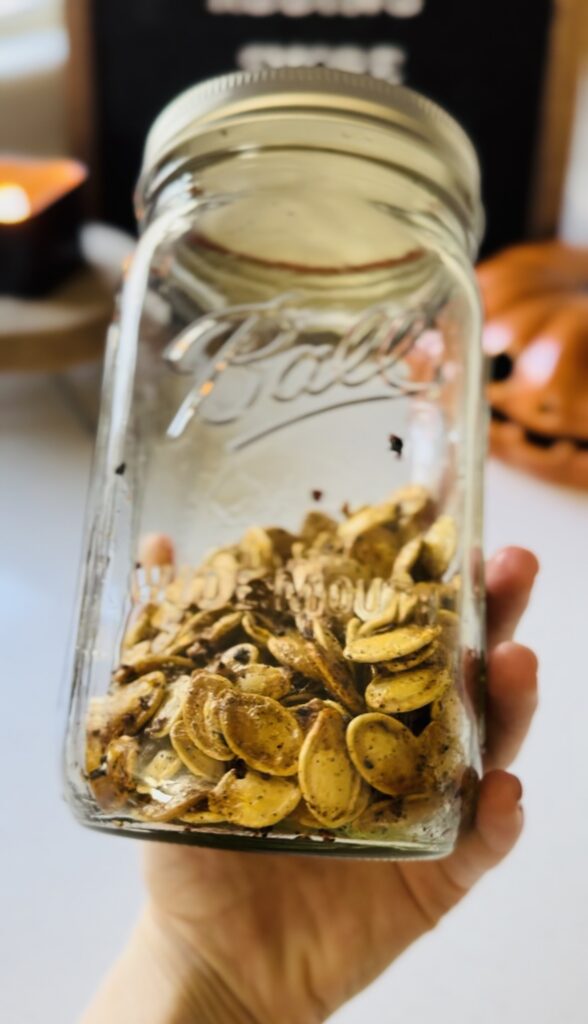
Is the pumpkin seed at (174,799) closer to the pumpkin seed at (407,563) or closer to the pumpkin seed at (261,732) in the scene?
the pumpkin seed at (261,732)

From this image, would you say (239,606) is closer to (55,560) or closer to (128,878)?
(128,878)

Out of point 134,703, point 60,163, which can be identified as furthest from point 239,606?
point 60,163

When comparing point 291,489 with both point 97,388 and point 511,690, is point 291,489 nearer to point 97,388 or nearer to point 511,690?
point 511,690

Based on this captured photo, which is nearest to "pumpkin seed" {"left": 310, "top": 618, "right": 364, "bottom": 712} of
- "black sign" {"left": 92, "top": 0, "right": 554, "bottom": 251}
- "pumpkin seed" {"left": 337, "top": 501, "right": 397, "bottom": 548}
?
"pumpkin seed" {"left": 337, "top": 501, "right": 397, "bottom": 548}

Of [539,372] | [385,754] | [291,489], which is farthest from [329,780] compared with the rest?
[539,372]

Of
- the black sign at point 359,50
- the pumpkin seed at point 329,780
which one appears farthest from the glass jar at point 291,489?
the black sign at point 359,50

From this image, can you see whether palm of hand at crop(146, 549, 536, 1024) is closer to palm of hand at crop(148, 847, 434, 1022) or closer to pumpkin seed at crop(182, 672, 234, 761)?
palm of hand at crop(148, 847, 434, 1022)

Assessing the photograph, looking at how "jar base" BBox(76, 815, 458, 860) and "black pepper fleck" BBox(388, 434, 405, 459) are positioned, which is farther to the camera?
"black pepper fleck" BBox(388, 434, 405, 459)
